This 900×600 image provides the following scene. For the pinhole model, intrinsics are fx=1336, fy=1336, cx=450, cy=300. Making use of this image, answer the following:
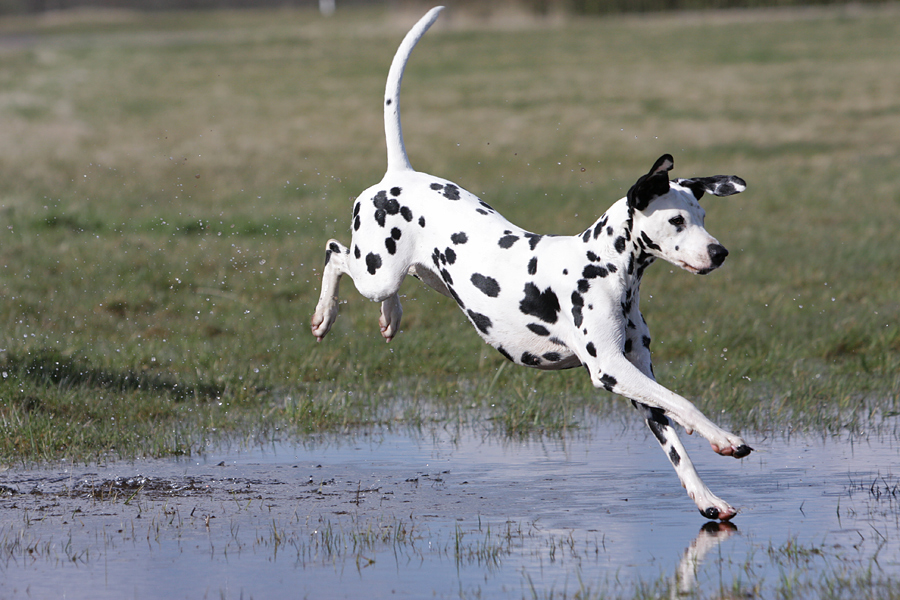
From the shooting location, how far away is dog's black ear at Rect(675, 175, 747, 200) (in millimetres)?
6379

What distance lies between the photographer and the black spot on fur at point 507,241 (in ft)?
23.0

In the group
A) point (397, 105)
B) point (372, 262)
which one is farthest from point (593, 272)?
point (397, 105)

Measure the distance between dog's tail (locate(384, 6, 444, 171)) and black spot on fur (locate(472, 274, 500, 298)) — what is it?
1.19m

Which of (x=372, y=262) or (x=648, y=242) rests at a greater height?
(x=648, y=242)

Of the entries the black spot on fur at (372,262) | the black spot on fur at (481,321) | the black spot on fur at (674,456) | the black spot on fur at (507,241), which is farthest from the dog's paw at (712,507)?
the black spot on fur at (372,262)

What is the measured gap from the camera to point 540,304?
6777mm

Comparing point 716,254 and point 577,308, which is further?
point 577,308

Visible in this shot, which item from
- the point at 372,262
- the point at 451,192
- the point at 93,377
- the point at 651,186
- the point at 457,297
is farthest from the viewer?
the point at 93,377

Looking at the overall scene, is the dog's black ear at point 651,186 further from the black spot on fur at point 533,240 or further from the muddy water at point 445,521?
the muddy water at point 445,521

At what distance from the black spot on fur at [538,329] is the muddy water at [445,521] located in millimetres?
787

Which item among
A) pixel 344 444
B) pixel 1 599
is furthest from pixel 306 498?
pixel 1 599

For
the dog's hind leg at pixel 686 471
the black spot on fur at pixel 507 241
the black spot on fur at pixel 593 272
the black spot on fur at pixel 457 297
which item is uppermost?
the black spot on fur at pixel 507 241

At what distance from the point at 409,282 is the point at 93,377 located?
4605 mm

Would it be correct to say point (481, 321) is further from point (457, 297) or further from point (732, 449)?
point (732, 449)
